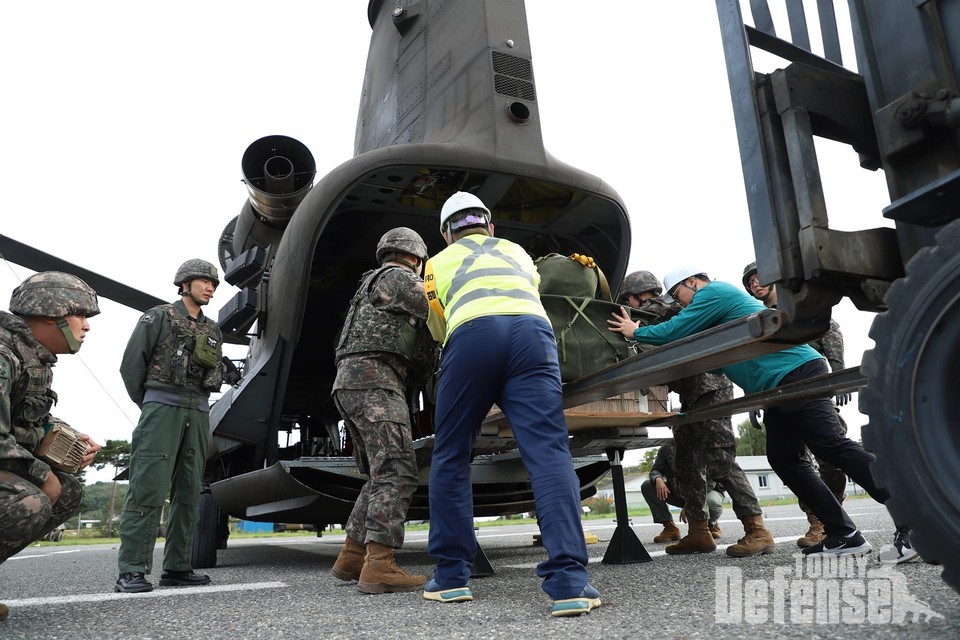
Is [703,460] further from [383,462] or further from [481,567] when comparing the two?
[383,462]

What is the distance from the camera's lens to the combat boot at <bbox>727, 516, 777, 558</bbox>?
383 centimetres

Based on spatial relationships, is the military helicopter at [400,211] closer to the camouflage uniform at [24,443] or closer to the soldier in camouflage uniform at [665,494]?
the soldier in camouflage uniform at [665,494]

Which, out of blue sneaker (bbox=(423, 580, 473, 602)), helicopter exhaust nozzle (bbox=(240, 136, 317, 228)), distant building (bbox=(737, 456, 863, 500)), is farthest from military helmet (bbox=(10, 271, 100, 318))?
distant building (bbox=(737, 456, 863, 500))

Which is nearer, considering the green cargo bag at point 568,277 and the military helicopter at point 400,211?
the green cargo bag at point 568,277

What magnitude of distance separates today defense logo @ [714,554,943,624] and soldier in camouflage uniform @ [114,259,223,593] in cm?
283

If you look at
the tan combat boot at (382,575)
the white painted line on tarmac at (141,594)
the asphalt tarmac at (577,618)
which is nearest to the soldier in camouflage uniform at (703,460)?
the asphalt tarmac at (577,618)

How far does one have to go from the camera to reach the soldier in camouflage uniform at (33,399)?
8.02 feet

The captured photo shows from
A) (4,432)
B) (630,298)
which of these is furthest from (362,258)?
(4,432)

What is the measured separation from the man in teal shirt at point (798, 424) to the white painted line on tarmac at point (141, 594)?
232cm

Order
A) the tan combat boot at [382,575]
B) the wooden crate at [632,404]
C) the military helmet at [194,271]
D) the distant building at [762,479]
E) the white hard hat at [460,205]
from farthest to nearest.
A: the distant building at [762,479]
the military helmet at [194,271]
the wooden crate at [632,404]
the tan combat boot at [382,575]
the white hard hat at [460,205]

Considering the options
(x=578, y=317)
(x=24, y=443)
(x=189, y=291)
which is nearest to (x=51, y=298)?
(x=24, y=443)

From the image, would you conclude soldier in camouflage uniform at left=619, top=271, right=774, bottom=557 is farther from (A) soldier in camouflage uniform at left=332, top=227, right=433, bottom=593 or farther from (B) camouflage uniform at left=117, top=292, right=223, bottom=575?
(B) camouflage uniform at left=117, top=292, right=223, bottom=575

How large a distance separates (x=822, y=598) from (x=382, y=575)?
179cm

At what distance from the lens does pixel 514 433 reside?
2.51m
